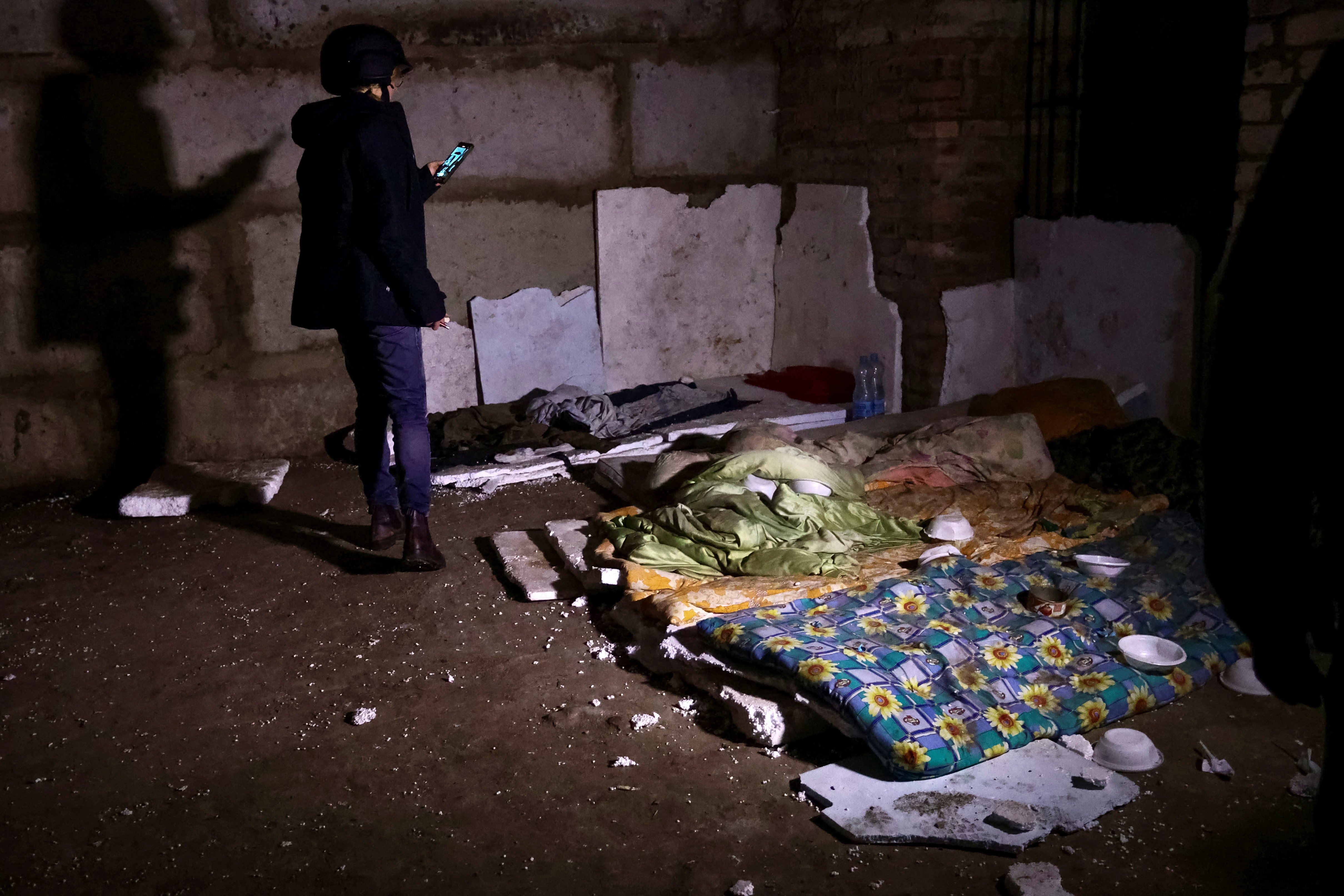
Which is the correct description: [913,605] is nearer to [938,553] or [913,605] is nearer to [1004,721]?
[938,553]

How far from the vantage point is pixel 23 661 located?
137 inches

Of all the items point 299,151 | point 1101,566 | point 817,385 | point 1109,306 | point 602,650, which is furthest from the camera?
point 817,385

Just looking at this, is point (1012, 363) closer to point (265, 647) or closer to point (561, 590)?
point (561, 590)

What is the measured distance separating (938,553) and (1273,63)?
2083mm

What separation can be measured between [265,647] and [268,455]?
7.59 ft

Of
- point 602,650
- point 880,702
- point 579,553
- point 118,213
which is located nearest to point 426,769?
point 602,650

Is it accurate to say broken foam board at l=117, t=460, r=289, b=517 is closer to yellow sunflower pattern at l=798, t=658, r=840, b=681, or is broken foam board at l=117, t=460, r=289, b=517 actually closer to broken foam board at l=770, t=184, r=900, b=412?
broken foam board at l=770, t=184, r=900, b=412

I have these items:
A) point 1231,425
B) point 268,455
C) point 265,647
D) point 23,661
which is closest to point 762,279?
point 268,455

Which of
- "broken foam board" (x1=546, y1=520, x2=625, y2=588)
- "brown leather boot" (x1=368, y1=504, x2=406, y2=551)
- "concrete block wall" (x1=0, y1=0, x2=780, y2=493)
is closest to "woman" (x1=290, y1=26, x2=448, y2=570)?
"brown leather boot" (x1=368, y1=504, x2=406, y2=551)

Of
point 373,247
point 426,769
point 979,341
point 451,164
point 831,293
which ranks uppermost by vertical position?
point 451,164

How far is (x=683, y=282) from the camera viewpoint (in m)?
6.36

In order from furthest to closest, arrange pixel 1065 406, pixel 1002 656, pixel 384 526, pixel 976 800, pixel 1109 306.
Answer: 1. pixel 1109 306
2. pixel 1065 406
3. pixel 384 526
4. pixel 1002 656
5. pixel 976 800

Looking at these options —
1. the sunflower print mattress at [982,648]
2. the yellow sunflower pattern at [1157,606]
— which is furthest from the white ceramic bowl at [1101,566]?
the yellow sunflower pattern at [1157,606]

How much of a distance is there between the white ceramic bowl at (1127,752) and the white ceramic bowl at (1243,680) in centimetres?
46
